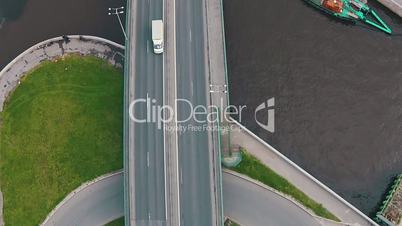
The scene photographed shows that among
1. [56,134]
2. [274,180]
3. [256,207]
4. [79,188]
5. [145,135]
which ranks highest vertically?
[56,134]

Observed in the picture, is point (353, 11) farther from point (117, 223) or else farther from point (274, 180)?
point (117, 223)

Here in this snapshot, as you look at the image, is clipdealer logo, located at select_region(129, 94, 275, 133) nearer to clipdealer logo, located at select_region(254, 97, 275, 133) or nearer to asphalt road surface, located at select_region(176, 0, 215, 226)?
asphalt road surface, located at select_region(176, 0, 215, 226)

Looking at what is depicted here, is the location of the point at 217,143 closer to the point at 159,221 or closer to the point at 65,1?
the point at 159,221

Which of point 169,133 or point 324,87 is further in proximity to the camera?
point 324,87

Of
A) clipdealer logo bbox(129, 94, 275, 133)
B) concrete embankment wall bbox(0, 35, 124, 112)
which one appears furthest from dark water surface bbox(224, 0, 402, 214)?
concrete embankment wall bbox(0, 35, 124, 112)

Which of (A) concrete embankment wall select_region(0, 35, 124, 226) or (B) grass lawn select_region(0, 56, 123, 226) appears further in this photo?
(A) concrete embankment wall select_region(0, 35, 124, 226)

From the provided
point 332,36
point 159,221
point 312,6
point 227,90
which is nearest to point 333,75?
point 332,36

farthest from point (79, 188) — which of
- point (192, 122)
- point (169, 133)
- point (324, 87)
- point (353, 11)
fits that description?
point (353, 11)
